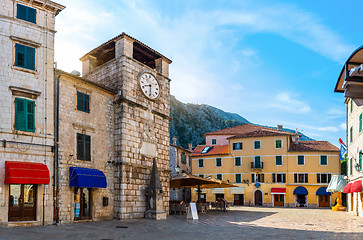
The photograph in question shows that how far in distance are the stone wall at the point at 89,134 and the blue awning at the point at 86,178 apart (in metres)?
0.30

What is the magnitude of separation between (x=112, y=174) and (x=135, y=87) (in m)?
5.70

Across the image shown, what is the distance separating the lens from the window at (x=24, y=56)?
15.8 m

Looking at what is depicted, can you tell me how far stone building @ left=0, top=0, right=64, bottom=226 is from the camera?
14769mm

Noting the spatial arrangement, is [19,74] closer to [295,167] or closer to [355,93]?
[355,93]

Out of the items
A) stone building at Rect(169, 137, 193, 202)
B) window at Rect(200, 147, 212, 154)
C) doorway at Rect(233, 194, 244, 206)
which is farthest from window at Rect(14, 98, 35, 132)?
window at Rect(200, 147, 212, 154)

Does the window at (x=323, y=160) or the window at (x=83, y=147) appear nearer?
the window at (x=83, y=147)

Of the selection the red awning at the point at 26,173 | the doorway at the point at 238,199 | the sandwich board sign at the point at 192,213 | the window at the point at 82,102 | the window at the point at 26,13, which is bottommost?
the doorway at the point at 238,199

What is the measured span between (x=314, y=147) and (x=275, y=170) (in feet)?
21.0

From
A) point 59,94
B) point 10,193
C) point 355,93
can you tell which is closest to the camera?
point 355,93

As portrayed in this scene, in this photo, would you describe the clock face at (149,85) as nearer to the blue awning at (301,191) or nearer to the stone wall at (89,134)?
the stone wall at (89,134)

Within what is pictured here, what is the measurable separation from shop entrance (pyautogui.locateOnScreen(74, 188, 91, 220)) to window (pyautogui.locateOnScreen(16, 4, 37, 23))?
8850 millimetres

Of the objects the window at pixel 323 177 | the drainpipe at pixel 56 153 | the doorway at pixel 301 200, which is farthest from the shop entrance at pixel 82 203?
the window at pixel 323 177

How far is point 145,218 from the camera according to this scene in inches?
830

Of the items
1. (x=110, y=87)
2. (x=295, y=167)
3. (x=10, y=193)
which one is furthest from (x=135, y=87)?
(x=295, y=167)
